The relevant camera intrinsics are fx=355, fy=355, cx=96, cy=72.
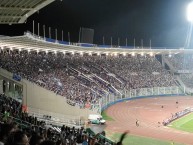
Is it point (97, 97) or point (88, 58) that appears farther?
point (88, 58)

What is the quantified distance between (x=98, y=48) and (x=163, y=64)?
20.6m

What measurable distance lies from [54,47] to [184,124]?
70.7ft

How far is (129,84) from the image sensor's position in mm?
60000

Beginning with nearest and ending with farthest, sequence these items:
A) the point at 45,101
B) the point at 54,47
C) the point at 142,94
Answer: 1. the point at 45,101
2. the point at 54,47
3. the point at 142,94

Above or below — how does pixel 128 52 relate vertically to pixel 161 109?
above

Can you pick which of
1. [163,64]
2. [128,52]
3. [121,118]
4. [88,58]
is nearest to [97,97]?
[121,118]

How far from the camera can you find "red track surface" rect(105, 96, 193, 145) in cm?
3278

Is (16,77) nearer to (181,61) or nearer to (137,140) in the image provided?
(137,140)

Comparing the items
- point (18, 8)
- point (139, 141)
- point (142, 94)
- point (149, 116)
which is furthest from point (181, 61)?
point (18, 8)

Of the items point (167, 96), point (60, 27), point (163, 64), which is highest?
point (60, 27)

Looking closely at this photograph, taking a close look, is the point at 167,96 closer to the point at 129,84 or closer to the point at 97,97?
the point at 129,84

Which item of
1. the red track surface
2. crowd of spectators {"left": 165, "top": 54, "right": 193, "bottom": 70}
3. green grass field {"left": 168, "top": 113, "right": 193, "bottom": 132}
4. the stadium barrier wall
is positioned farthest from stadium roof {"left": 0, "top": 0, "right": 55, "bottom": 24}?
crowd of spectators {"left": 165, "top": 54, "right": 193, "bottom": 70}

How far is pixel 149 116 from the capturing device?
43062mm

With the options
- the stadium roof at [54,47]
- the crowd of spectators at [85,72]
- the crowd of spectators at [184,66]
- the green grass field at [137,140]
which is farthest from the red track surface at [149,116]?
the stadium roof at [54,47]
